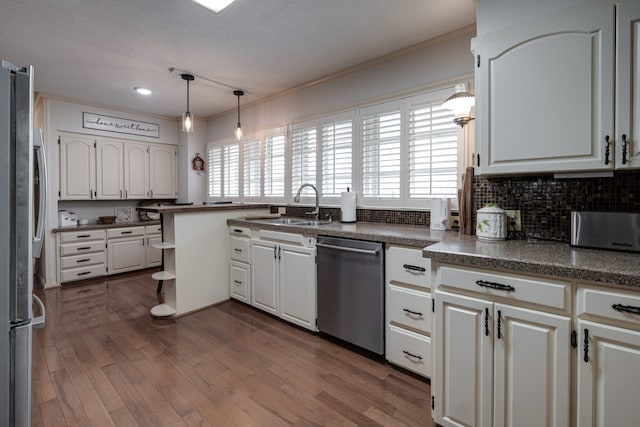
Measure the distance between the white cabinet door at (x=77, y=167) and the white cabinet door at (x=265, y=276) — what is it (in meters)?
3.03

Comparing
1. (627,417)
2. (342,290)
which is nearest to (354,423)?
(342,290)

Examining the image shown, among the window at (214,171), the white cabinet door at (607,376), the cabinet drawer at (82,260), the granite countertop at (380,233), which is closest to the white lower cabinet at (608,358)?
the white cabinet door at (607,376)

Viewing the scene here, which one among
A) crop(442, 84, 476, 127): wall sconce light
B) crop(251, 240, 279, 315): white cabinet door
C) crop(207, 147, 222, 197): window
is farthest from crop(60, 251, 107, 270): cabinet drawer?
crop(442, 84, 476, 127): wall sconce light

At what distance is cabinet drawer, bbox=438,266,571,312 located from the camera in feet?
4.05

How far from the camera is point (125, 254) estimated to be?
4629 mm

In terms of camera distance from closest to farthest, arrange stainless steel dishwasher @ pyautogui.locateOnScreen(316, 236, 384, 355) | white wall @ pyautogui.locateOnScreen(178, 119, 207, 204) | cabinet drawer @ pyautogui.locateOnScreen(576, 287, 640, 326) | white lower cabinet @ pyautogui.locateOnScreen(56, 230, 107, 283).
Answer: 1. cabinet drawer @ pyautogui.locateOnScreen(576, 287, 640, 326)
2. stainless steel dishwasher @ pyautogui.locateOnScreen(316, 236, 384, 355)
3. white lower cabinet @ pyautogui.locateOnScreen(56, 230, 107, 283)
4. white wall @ pyautogui.locateOnScreen(178, 119, 207, 204)

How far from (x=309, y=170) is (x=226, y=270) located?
147cm

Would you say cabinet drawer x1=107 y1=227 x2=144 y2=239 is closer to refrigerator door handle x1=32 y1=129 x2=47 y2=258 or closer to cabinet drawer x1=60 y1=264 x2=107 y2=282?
cabinet drawer x1=60 y1=264 x2=107 y2=282

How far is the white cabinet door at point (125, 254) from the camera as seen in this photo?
4.50 meters

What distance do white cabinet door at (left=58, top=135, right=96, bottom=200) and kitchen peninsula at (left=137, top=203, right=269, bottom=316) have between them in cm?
207

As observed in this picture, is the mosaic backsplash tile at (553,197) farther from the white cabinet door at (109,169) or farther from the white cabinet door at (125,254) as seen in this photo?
the white cabinet door at (109,169)

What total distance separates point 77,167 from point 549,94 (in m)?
5.34

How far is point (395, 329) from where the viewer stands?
6.98 feet

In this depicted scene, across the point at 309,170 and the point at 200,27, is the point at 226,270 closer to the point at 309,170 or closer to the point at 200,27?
the point at 309,170
